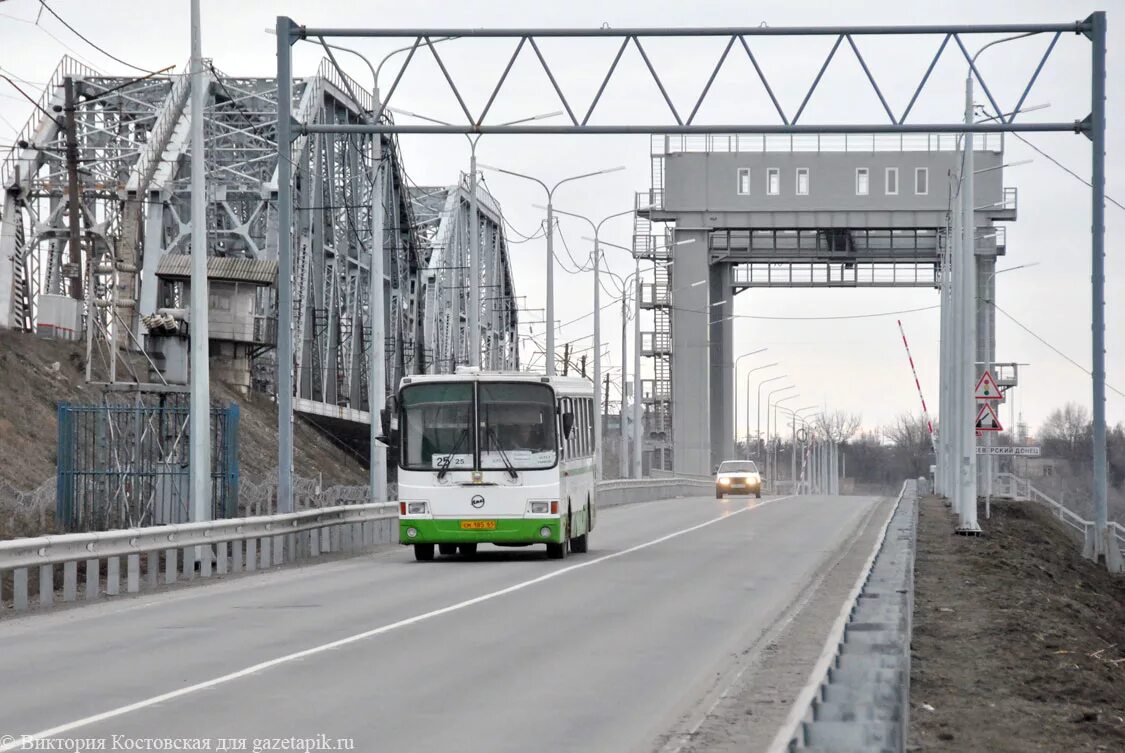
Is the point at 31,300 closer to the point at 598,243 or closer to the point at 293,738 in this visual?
the point at 598,243

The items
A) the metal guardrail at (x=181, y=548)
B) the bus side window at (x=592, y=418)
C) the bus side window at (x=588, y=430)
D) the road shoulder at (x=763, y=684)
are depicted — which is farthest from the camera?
the bus side window at (x=592, y=418)

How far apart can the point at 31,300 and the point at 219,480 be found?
1188 inches

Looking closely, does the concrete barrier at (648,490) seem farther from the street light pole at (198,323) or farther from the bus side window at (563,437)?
the street light pole at (198,323)

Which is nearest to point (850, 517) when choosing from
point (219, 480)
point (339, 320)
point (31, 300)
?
point (219, 480)

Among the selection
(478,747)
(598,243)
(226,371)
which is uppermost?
(598,243)

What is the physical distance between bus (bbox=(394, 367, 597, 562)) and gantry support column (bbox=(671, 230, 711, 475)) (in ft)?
130

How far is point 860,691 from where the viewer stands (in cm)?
833

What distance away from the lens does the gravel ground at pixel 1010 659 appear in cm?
1041

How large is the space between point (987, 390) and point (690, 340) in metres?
31.5

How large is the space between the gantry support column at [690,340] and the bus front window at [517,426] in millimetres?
39606

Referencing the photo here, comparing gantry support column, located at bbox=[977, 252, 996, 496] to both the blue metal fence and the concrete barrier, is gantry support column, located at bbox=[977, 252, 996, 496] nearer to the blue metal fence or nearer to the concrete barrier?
the concrete barrier

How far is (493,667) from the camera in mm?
13492

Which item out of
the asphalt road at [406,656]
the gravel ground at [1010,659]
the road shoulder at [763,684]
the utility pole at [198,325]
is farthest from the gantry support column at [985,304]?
the road shoulder at [763,684]

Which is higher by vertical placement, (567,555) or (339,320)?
(339,320)
